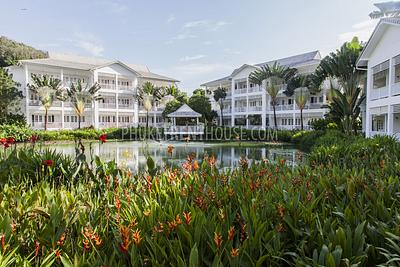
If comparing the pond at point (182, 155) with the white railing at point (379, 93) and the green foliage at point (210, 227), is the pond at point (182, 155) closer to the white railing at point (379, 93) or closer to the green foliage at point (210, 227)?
the green foliage at point (210, 227)

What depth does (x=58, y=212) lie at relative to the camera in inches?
99.4

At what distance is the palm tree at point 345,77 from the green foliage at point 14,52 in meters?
40.5

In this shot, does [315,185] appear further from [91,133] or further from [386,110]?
[91,133]

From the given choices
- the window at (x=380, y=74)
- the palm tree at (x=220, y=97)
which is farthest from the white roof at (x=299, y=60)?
the window at (x=380, y=74)

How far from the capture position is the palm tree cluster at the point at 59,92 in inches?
1396

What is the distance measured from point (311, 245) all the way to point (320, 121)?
29688 millimetres

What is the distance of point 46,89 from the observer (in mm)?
35500

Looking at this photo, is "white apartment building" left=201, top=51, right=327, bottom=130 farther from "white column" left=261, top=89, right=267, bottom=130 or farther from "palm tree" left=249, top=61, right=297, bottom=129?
"palm tree" left=249, top=61, right=297, bottom=129

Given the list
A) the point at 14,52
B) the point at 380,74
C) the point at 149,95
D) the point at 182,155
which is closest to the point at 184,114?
the point at 149,95

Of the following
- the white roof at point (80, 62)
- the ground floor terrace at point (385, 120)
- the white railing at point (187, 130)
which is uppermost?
the white roof at point (80, 62)

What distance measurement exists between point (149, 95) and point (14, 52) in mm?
22423

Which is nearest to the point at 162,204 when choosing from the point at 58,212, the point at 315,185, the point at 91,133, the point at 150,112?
the point at 58,212

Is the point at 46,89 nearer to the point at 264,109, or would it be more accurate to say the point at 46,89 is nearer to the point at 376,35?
the point at 264,109

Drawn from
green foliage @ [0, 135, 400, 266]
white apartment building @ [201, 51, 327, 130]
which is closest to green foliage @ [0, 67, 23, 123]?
white apartment building @ [201, 51, 327, 130]
